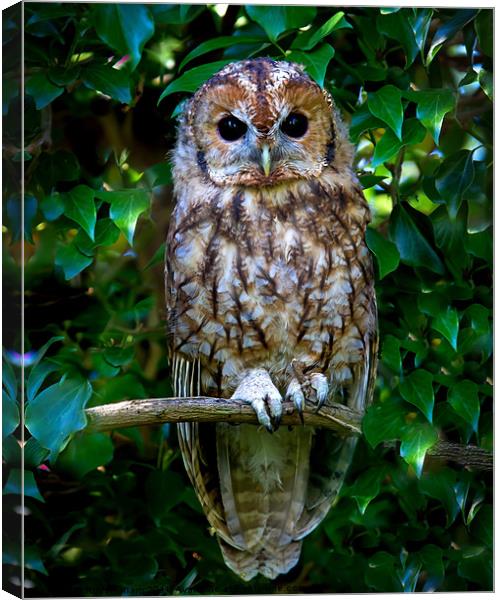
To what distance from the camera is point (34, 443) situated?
2.04 meters

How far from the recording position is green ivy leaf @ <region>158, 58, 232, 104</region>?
2.12m

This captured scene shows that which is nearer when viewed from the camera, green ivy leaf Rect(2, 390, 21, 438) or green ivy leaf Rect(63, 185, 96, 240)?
green ivy leaf Rect(2, 390, 21, 438)

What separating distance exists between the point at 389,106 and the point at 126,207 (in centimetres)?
66

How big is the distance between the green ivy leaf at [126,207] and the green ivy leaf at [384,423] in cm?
71

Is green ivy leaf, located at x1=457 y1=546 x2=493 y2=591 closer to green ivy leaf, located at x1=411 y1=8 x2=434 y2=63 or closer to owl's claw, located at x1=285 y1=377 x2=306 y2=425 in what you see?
owl's claw, located at x1=285 y1=377 x2=306 y2=425

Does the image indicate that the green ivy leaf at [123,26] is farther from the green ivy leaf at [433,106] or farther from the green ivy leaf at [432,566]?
the green ivy leaf at [432,566]

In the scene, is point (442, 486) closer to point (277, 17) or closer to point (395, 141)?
point (395, 141)

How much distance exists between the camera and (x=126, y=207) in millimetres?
2150

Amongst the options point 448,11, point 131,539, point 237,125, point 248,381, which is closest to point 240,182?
point 237,125

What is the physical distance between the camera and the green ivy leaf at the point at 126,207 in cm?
213

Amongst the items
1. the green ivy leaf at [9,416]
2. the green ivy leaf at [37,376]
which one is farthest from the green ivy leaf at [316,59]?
the green ivy leaf at [9,416]

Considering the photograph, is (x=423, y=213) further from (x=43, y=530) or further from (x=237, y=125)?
(x=43, y=530)

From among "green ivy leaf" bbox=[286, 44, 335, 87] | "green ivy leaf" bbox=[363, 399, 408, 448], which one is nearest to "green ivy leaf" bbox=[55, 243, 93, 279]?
"green ivy leaf" bbox=[286, 44, 335, 87]

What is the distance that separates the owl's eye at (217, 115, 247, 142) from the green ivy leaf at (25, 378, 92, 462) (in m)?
0.66
